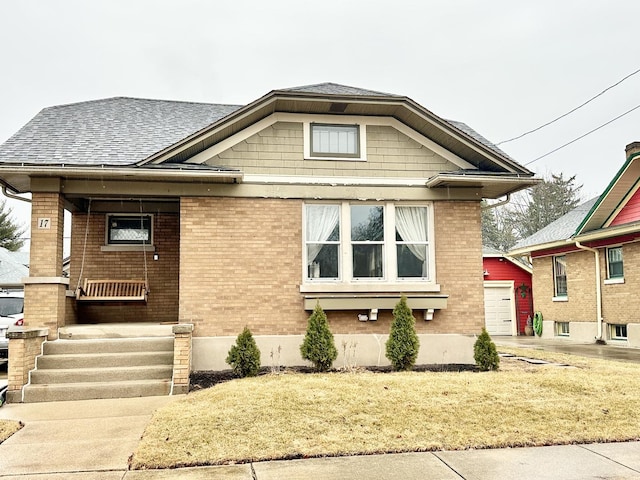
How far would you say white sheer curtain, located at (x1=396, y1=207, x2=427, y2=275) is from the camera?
11219 millimetres

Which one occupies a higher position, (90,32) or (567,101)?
(567,101)

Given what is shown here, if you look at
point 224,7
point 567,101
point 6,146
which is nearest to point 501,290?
point 224,7

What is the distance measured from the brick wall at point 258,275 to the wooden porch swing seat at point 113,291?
1890mm

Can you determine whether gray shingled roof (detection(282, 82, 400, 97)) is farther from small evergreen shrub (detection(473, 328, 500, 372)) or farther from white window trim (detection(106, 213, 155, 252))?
small evergreen shrub (detection(473, 328, 500, 372))

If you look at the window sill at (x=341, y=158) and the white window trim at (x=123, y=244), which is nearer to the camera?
the window sill at (x=341, y=158)

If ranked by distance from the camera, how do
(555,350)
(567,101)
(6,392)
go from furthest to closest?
(567,101) → (555,350) → (6,392)

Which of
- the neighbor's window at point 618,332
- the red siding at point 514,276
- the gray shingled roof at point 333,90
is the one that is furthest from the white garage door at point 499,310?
the gray shingled roof at point 333,90

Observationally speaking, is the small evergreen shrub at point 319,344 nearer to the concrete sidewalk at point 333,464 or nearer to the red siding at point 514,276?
the concrete sidewalk at point 333,464

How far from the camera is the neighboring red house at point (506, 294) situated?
23.3 meters

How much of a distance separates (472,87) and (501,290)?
2650cm

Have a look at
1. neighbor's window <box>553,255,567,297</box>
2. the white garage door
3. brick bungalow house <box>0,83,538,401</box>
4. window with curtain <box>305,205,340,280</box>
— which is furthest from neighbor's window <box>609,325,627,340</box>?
window with curtain <box>305,205,340,280</box>

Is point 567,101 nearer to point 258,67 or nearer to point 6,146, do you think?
point 258,67

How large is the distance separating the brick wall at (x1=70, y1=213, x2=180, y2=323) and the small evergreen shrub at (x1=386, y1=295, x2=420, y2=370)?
16.1 ft

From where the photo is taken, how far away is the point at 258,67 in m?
44.1
